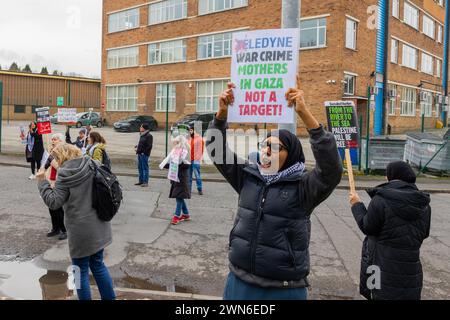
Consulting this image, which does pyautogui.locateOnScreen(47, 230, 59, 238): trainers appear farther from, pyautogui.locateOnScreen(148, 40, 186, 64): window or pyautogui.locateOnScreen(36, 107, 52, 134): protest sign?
pyautogui.locateOnScreen(148, 40, 186, 64): window

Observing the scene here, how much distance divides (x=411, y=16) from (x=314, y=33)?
14047mm

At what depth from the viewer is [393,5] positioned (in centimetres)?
3306

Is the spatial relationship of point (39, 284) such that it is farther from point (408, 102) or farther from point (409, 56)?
point (409, 56)

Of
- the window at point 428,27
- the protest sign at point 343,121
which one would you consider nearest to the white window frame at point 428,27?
the window at point 428,27

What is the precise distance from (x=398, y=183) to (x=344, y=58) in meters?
24.6

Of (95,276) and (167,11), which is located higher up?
(167,11)

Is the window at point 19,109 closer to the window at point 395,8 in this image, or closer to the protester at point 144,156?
the window at point 395,8

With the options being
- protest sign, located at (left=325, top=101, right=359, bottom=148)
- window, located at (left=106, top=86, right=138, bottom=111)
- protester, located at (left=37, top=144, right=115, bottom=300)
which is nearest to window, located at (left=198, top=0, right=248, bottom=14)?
window, located at (left=106, top=86, right=138, bottom=111)

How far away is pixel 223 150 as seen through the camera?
3.41 meters

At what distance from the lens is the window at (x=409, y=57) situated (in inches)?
1399

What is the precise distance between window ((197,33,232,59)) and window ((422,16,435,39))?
18895 mm

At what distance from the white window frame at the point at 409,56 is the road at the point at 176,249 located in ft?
93.7

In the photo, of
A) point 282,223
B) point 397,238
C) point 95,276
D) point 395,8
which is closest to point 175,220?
point 95,276

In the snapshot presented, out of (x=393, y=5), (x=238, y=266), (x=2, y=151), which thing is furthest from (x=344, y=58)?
(x=238, y=266)
